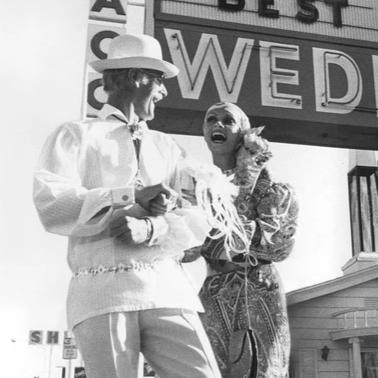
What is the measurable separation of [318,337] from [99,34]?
3003 mm

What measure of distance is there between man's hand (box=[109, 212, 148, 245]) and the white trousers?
6.0 inches

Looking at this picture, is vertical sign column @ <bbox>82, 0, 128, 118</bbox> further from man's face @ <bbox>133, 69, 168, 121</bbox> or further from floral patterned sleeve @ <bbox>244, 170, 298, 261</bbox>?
man's face @ <bbox>133, 69, 168, 121</bbox>

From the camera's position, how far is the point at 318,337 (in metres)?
3.62

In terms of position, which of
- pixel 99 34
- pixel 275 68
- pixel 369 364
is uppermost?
pixel 99 34

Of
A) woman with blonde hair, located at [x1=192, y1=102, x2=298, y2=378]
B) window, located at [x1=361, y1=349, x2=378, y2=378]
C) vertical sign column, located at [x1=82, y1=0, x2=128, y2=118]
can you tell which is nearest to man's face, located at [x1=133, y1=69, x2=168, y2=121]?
woman with blonde hair, located at [x1=192, y1=102, x2=298, y2=378]

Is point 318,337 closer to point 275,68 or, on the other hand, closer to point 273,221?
point 273,221

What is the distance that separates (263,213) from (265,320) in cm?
40

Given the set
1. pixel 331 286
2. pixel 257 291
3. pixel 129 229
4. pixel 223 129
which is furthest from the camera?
pixel 331 286

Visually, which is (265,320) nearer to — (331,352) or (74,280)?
(74,280)

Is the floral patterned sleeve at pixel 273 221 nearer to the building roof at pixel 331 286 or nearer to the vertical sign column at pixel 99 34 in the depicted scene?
the building roof at pixel 331 286

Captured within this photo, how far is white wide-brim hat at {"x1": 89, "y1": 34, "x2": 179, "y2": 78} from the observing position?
159cm

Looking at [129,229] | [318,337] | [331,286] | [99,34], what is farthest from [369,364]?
[129,229]

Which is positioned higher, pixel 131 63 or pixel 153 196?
pixel 131 63

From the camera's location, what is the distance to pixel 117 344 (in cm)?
135
